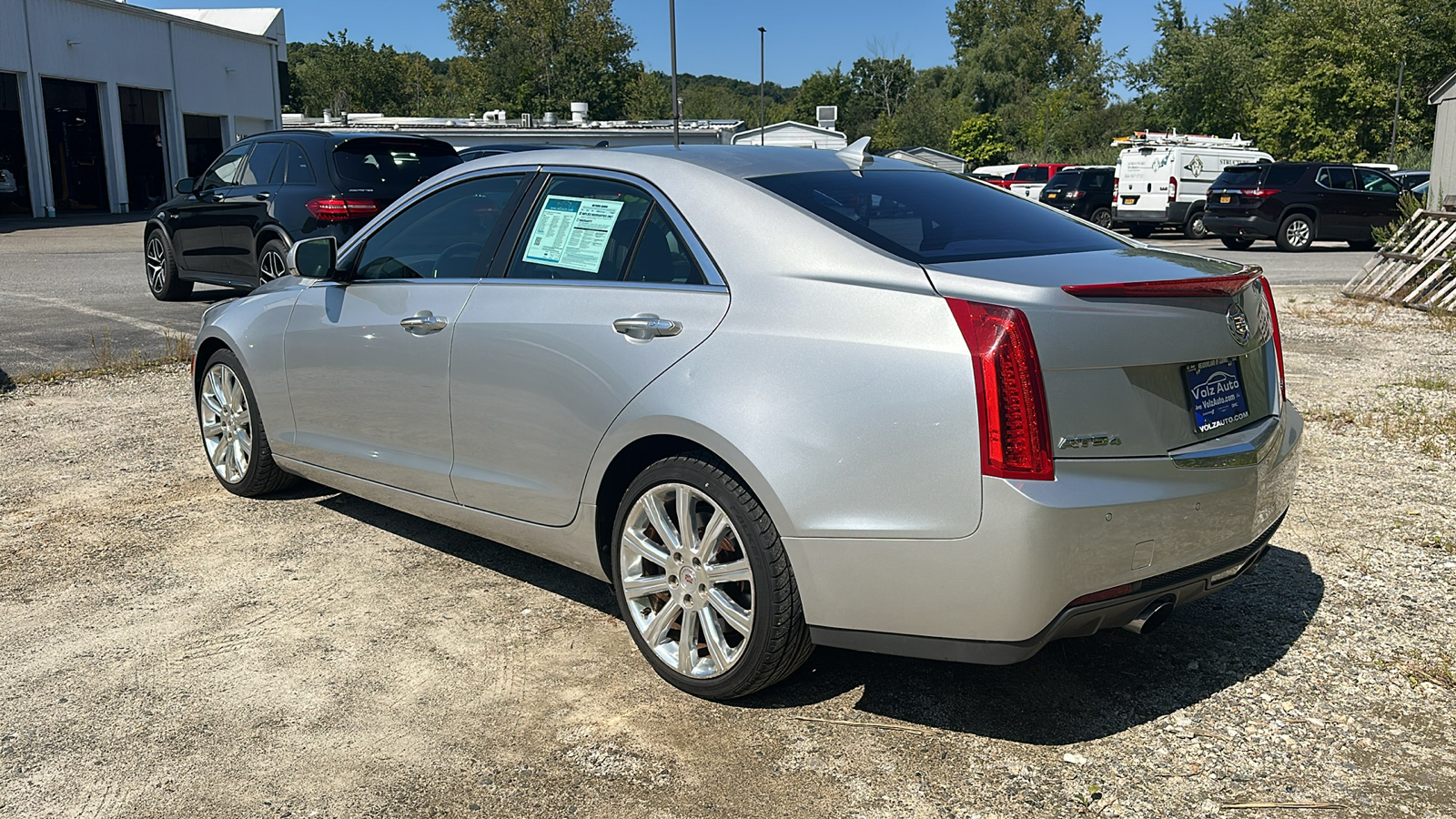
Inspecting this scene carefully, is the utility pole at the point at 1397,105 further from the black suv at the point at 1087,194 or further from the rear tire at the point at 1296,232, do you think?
the rear tire at the point at 1296,232

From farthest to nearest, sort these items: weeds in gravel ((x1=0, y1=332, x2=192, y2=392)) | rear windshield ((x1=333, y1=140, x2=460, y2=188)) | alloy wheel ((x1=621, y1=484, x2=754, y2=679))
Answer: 1. rear windshield ((x1=333, y1=140, x2=460, y2=188))
2. weeds in gravel ((x1=0, y1=332, x2=192, y2=392))
3. alloy wheel ((x1=621, y1=484, x2=754, y2=679))

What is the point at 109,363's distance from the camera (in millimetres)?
8891

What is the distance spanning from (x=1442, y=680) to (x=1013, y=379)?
186cm

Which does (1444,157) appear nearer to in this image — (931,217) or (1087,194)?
(1087,194)

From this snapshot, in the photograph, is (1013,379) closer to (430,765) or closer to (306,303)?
(430,765)

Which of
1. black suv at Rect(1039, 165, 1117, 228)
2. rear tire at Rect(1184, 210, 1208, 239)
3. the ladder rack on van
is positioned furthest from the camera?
black suv at Rect(1039, 165, 1117, 228)

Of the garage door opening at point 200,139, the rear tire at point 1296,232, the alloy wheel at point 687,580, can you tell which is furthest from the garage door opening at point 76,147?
the alloy wheel at point 687,580

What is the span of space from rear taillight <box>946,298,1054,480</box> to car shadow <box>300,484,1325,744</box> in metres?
0.88

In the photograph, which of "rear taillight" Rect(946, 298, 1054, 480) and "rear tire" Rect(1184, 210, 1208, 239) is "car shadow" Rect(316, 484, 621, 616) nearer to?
"rear taillight" Rect(946, 298, 1054, 480)

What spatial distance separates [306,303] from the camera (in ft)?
15.9

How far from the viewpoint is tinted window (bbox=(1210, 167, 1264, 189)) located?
75.4ft

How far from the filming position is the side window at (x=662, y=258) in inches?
138

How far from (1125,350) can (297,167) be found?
9509mm

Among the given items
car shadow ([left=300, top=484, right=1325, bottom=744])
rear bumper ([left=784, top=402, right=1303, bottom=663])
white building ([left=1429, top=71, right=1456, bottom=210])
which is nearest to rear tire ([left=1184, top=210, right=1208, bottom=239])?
white building ([left=1429, top=71, right=1456, bottom=210])
